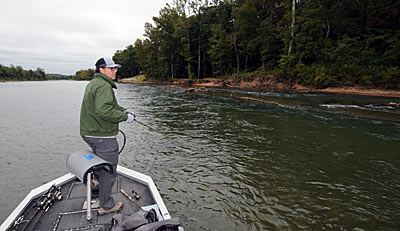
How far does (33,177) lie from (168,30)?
61561 mm

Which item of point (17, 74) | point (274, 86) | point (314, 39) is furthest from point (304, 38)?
point (17, 74)

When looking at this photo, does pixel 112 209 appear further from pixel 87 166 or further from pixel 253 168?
pixel 253 168

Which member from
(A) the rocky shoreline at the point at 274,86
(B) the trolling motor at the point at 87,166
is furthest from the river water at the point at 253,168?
(A) the rocky shoreline at the point at 274,86

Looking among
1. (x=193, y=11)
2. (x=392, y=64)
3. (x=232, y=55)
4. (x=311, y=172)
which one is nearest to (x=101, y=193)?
(x=311, y=172)

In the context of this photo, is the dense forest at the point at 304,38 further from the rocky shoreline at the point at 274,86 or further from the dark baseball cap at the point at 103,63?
the dark baseball cap at the point at 103,63

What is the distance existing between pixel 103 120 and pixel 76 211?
5.16ft

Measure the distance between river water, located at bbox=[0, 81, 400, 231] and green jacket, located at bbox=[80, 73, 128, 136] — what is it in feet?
8.30

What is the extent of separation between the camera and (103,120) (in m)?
3.46

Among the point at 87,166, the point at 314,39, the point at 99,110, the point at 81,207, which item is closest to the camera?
the point at 87,166

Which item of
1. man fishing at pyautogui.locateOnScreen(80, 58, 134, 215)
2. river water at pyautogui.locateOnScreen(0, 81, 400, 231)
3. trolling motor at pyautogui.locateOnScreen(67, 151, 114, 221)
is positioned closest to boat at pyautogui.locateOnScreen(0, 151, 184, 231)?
trolling motor at pyautogui.locateOnScreen(67, 151, 114, 221)

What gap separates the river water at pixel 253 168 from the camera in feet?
15.1

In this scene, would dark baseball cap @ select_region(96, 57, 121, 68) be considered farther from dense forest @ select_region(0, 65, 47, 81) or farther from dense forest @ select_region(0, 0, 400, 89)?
dense forest @ select_region(0, 65, 47, 81)

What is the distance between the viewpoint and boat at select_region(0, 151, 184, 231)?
3037 mm

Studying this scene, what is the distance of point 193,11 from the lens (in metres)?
57.2
